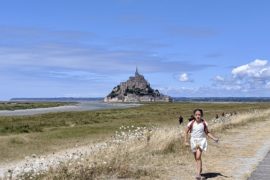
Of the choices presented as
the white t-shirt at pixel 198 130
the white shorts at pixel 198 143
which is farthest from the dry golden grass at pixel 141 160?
the white t-shirt at pixel 198 130

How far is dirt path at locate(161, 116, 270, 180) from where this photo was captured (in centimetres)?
1230

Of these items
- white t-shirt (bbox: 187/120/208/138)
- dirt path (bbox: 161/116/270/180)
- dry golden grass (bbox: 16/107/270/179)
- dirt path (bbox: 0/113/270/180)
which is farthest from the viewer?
dirt path (bbox: 161/116/270/180)

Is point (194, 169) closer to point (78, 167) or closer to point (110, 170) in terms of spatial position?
point (110, 170)

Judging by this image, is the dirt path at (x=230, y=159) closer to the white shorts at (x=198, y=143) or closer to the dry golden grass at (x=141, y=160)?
the dry golden grass at (x=141, y=160)

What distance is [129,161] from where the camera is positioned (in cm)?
1347

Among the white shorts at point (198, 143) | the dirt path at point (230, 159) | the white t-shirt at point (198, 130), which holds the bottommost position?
the dirt path at point (230, 159)

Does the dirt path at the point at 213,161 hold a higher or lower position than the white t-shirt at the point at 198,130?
lower

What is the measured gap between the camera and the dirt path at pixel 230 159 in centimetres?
1230

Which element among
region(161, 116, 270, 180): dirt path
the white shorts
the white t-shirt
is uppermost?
the white t-shirt

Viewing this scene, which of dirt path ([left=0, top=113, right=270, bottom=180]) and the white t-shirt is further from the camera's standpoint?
dirt path ([left=0, top=113, right=270, bottom=180])

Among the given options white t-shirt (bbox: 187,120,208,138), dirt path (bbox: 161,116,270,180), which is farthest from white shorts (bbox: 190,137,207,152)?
dirt path (bbox: 161,116,270,180)

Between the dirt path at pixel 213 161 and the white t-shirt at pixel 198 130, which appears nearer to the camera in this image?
the white t-shirt at pixel 198 130

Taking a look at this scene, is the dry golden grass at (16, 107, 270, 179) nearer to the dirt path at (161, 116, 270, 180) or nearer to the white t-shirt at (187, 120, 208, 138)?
the dirt path at (161, 116, 270, 180)

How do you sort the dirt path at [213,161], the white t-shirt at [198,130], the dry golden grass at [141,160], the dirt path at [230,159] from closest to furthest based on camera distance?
the dry golden grass at [141,160]
the white t-shirt at [198,130]
the dirt path at [213,161]
the dirt path at [230,159]
